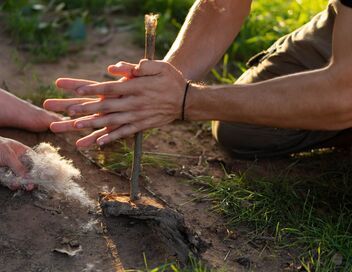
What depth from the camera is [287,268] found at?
253 centimetres

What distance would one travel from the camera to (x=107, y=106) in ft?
8.48

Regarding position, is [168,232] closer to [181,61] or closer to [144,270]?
[144,270]

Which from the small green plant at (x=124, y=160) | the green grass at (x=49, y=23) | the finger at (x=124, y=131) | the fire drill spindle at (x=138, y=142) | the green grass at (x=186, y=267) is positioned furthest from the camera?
the green grass at (x=49, y=23)

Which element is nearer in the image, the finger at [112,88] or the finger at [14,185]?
the finger at [112,88]

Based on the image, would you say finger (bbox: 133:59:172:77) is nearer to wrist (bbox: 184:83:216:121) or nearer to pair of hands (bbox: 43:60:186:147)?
pair of hands (bbox: 43:60:186:147)

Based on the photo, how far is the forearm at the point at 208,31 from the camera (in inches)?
123

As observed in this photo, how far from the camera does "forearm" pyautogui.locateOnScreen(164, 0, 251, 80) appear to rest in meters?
3.13

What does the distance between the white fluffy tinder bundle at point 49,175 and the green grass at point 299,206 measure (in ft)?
1.81

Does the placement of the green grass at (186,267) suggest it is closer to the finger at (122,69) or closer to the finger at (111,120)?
the finger at (111,120)

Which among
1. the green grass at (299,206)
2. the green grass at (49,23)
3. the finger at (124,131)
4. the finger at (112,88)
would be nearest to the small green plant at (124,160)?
the green grass at (299,206)

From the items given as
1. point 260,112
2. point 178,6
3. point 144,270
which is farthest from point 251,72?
point 144,270

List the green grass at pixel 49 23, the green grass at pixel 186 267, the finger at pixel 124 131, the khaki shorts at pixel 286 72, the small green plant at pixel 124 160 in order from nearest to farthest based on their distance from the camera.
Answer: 1. the green grass at pixel 186 267
2. the finger at pixel 124 131
3. the small green plant at pixel 124 160
4. the khaki shorts at pixel 286 72
5. the green grass at pixel 49 23

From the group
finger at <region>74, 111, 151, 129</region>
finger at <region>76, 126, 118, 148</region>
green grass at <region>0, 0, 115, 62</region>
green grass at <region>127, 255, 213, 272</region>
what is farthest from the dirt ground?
green grass at <region>0, 0, 115, 62</region>

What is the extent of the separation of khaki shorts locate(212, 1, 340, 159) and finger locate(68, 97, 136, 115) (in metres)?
0.89
